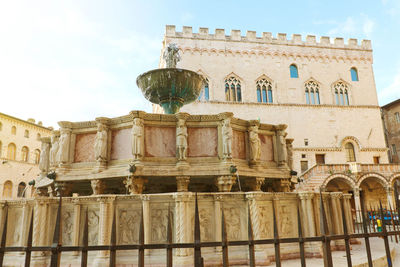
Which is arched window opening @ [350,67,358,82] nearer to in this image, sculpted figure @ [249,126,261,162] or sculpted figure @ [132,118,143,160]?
sculpted figure @ [249,126,261,162]

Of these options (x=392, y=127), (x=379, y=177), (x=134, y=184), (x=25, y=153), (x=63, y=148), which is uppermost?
(x=392, y=127)

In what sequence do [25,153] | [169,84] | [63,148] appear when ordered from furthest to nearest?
[25,153]
[169,84]
[63,148]

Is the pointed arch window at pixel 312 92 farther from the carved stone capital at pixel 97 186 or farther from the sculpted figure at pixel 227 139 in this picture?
the carved stone capital at pixel 97 186

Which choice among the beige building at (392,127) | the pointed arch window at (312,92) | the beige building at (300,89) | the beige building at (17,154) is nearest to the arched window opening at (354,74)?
the beige building at (300,89)

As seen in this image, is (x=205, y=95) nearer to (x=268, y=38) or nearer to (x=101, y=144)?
(x=268, y=38)

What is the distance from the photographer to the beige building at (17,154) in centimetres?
3160

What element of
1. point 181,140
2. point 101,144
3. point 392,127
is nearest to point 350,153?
point 392,127

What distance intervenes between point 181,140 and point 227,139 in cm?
105

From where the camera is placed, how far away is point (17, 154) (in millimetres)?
34031

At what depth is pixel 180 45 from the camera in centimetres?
2789

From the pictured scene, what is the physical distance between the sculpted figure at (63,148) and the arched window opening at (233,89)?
22116mm

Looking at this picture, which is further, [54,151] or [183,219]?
[54,151]

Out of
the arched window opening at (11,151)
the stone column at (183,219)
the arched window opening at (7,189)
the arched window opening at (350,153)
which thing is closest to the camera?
the stone column at (183,219)

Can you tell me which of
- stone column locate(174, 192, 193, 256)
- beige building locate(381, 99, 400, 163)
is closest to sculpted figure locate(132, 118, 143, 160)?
stone column locate(174, 192, 193, 256)
